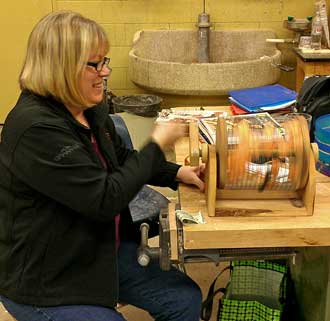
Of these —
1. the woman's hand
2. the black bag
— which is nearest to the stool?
the black bag

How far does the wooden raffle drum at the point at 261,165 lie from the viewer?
4.24 ft

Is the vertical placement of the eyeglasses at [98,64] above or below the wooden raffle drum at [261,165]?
above

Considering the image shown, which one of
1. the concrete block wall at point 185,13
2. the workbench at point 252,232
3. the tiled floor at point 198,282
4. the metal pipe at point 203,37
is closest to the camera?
the workbench at point 252,232

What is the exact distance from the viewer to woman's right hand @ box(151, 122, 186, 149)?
1.46m

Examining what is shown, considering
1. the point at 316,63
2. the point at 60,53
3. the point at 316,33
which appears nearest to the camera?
the point at 60,53

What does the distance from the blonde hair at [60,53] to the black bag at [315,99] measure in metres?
0.72

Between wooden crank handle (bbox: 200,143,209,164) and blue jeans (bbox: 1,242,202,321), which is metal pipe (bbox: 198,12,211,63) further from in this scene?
wooden crank handle (bbox: 200,143,209,164)

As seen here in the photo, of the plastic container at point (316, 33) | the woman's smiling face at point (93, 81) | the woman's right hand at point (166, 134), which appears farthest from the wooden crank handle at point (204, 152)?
the plastic container at point (316, 33)

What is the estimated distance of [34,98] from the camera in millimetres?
1405

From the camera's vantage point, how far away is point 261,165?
129cm

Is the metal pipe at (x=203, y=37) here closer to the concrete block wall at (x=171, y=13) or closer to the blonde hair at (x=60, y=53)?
the concrete block wall at (x=171, y=13)

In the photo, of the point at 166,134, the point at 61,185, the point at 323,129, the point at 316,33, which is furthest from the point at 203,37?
the point at 61,185

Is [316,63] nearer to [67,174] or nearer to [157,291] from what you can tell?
[157,291]

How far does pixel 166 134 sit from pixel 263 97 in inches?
27.9
